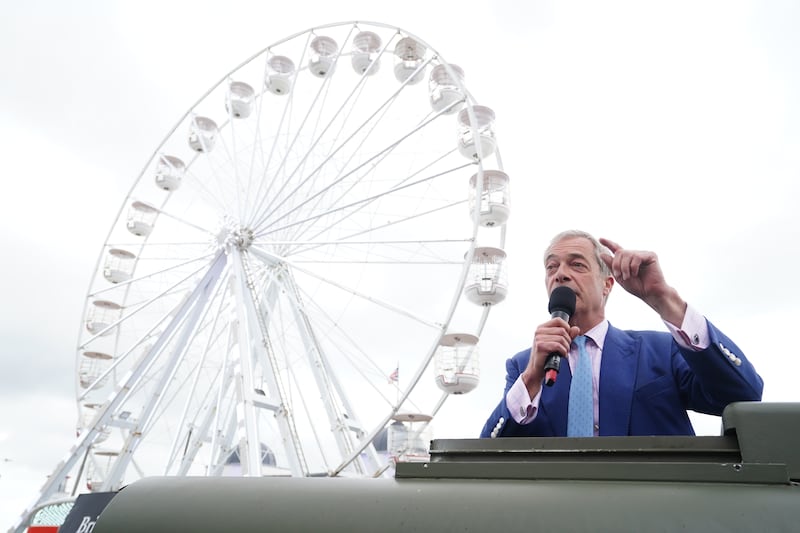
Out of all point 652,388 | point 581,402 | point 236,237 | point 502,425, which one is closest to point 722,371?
point 652,388

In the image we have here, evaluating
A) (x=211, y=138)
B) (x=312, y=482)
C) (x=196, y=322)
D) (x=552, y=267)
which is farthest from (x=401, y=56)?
(x=312, y=482)

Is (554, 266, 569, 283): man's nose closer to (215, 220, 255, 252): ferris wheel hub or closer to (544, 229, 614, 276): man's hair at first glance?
(544, 229, 614, 276): man's hair

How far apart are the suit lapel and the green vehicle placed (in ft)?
A: 2.11

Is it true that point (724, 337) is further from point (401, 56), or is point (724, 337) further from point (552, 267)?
point (401, 56)

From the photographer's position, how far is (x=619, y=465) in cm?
104

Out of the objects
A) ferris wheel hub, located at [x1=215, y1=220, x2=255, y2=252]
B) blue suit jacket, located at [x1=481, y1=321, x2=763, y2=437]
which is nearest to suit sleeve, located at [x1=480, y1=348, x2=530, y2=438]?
blue suit jacket, located at [x1=481, y1=321, x2=763, y2=437]

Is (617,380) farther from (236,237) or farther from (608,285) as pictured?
(236,237)

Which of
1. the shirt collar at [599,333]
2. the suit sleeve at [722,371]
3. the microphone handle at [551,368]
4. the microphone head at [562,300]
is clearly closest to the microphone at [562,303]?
the microphone head at [562,300]

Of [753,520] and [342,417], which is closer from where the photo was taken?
[753,520]

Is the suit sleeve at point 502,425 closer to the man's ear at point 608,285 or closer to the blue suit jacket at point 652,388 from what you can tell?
the blue suit jacket at point 652,388

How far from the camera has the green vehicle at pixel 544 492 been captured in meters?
0.90

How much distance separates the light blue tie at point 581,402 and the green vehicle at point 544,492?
60cm

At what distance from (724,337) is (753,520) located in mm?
957

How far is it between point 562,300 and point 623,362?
0.29 meters
